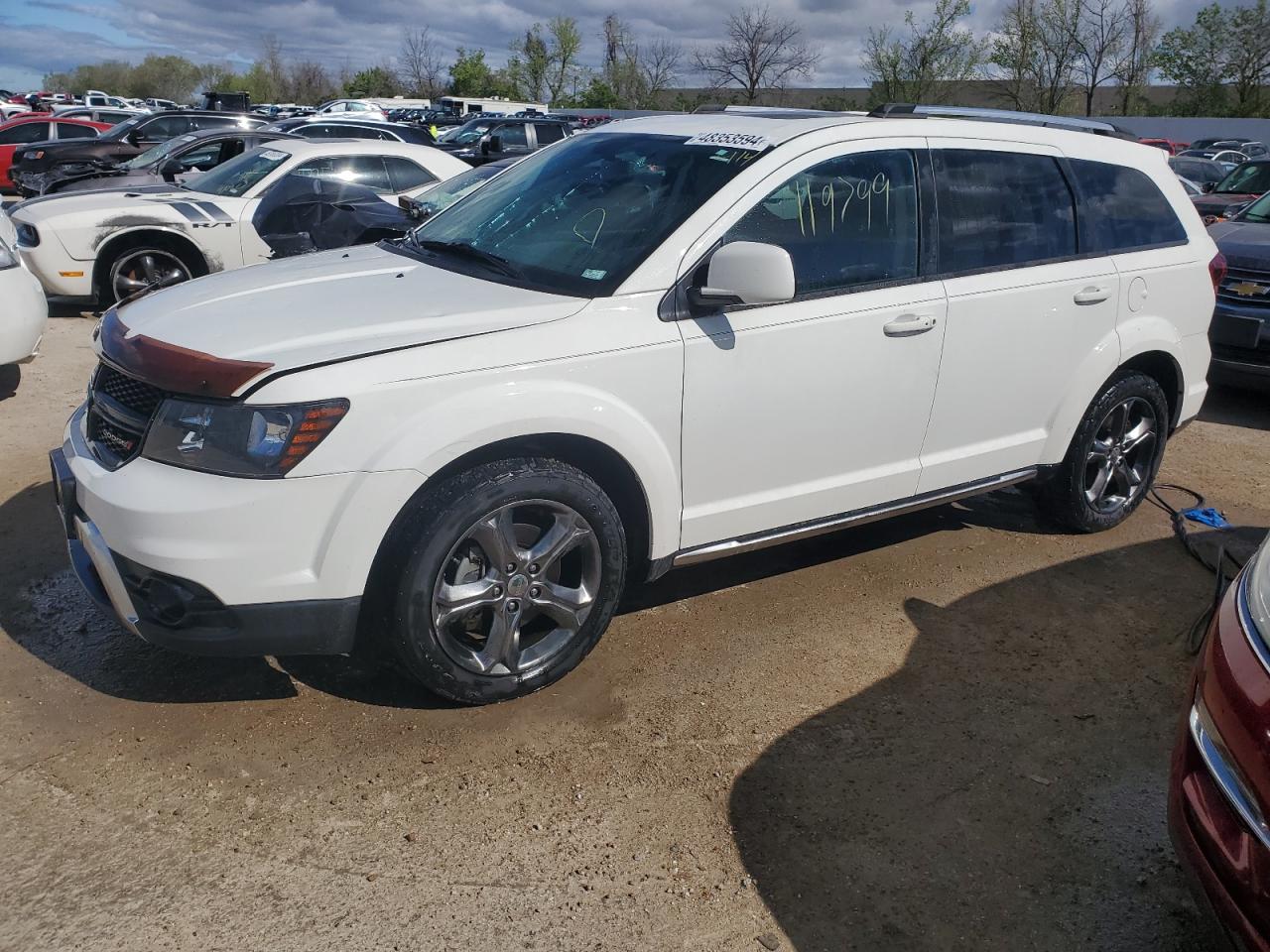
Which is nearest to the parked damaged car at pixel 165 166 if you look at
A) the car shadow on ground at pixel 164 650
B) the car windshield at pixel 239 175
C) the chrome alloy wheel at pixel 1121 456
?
the car windshield at pixel 239 175

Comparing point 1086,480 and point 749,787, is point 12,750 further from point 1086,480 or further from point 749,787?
point 1086,480

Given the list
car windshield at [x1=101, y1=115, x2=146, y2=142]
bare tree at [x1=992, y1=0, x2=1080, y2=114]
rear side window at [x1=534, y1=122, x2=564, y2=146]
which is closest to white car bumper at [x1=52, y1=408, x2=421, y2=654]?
car windshield at [x1=101, y1=115, x2=146, y2=142]

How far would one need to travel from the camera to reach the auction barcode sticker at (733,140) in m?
3.70

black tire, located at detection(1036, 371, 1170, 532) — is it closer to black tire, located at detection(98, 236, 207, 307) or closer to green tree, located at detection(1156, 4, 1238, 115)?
black tire, located at detection(98, 236, 207, 307)

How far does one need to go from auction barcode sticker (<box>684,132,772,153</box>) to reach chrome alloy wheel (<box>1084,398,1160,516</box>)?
218 cm

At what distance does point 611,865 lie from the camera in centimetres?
272

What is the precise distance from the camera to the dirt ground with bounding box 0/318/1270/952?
8.38 feet

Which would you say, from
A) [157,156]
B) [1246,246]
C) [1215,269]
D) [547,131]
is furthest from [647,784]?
[547,131]

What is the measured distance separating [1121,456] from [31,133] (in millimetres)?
19983

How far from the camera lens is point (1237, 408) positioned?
7805 millimetres

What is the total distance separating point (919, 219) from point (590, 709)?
7.16 feet

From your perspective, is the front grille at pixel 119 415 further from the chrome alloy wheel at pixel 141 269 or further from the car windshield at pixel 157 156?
the car windshield at pixel 157 156

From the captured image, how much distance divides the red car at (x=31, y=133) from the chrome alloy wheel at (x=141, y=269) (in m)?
11.7

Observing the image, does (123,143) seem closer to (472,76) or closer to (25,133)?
(25,133)
